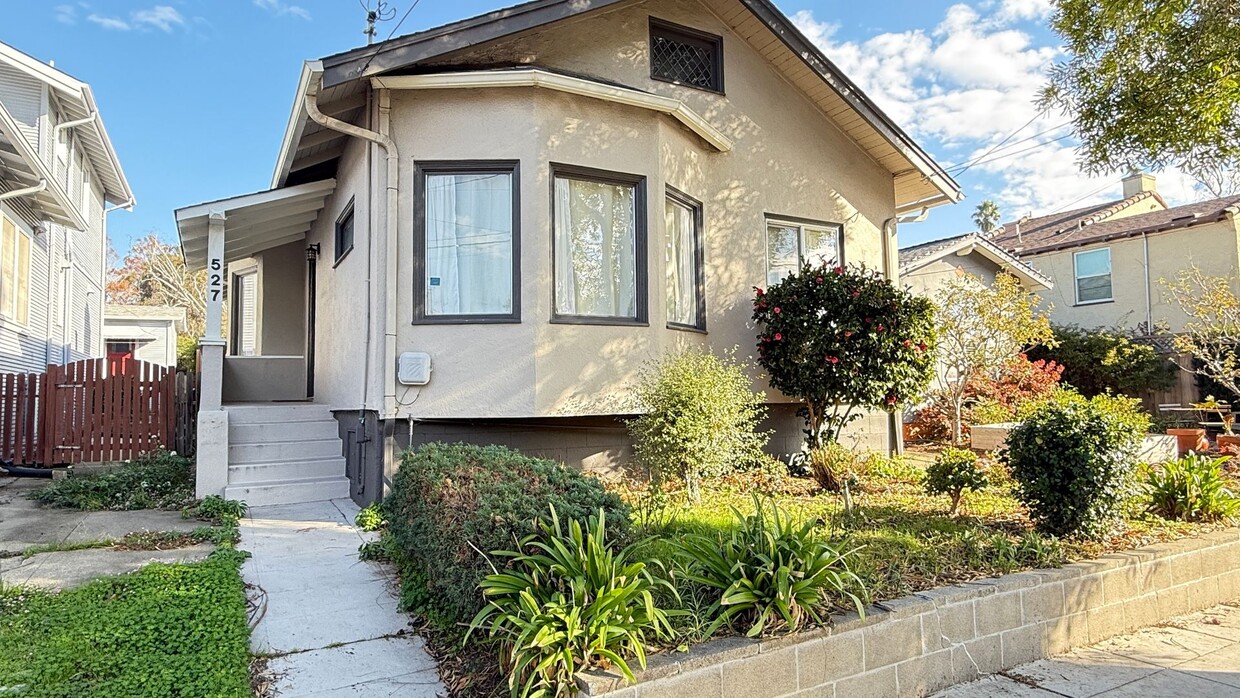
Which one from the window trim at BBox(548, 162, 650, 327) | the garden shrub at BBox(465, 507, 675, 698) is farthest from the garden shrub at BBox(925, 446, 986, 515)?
the garden shrub at BBox(465, 507, 675, 698)

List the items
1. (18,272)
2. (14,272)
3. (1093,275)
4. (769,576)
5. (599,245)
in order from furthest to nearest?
(1093,275) → (18,272) → (14,272) → (599,245) → (769,576)

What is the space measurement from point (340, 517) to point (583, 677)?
4971 millimetres

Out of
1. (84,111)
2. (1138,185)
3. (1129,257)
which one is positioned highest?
(1138,185)

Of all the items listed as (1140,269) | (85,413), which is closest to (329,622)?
(85,413)

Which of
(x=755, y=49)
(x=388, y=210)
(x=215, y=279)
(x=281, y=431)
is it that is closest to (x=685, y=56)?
(x=755, y=49)

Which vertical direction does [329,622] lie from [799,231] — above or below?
below

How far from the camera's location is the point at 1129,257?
66.9ft

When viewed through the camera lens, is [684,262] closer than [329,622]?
No

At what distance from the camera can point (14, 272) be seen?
12.3m

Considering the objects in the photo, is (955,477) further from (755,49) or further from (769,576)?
(755,49)

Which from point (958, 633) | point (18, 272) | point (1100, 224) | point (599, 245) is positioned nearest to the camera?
point (958, 633)

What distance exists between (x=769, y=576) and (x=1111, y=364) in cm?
1775

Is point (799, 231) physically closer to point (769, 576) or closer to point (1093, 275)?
point (769, 576)

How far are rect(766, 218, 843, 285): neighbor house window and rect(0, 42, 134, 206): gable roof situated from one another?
1424cm
